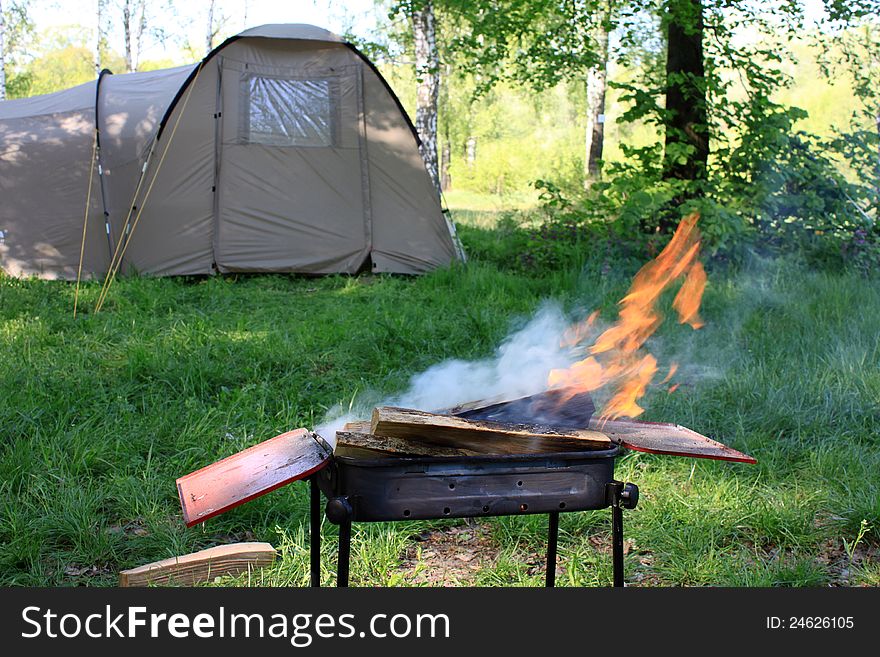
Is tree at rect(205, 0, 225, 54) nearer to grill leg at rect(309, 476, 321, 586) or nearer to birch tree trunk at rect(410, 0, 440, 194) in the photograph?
birch tree trunk at rect(410, 0, 440, 194)

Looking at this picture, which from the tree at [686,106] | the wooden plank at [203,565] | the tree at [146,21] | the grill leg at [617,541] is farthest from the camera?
the tree at [146,21]

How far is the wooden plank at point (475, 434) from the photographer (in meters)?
1.82

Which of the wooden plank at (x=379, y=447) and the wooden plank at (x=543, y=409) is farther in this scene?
the wooden plank at (x=543, y=409)

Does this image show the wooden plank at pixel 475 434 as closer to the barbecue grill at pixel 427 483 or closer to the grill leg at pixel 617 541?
the barbecue grill at pixel 427 483

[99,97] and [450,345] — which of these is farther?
[99,97]

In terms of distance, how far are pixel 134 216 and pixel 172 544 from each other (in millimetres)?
5465

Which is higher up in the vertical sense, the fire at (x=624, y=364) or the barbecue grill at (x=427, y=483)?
the fire at (x=624, y=364)

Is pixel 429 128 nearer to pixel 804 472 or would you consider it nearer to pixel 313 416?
pixel 313 416

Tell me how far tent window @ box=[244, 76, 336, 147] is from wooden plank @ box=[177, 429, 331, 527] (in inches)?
247

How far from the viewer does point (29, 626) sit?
2.03m

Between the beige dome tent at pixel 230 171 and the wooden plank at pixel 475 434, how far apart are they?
6.25m

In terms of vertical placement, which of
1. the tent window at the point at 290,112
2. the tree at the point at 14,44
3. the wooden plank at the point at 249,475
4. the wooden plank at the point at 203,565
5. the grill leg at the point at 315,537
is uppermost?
the tree at the point at 14,44

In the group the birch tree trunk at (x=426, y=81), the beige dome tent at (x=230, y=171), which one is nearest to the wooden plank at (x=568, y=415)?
the beige dome tent at (x=230, y=171)

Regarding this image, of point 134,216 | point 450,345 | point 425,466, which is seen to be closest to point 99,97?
point 134,216
